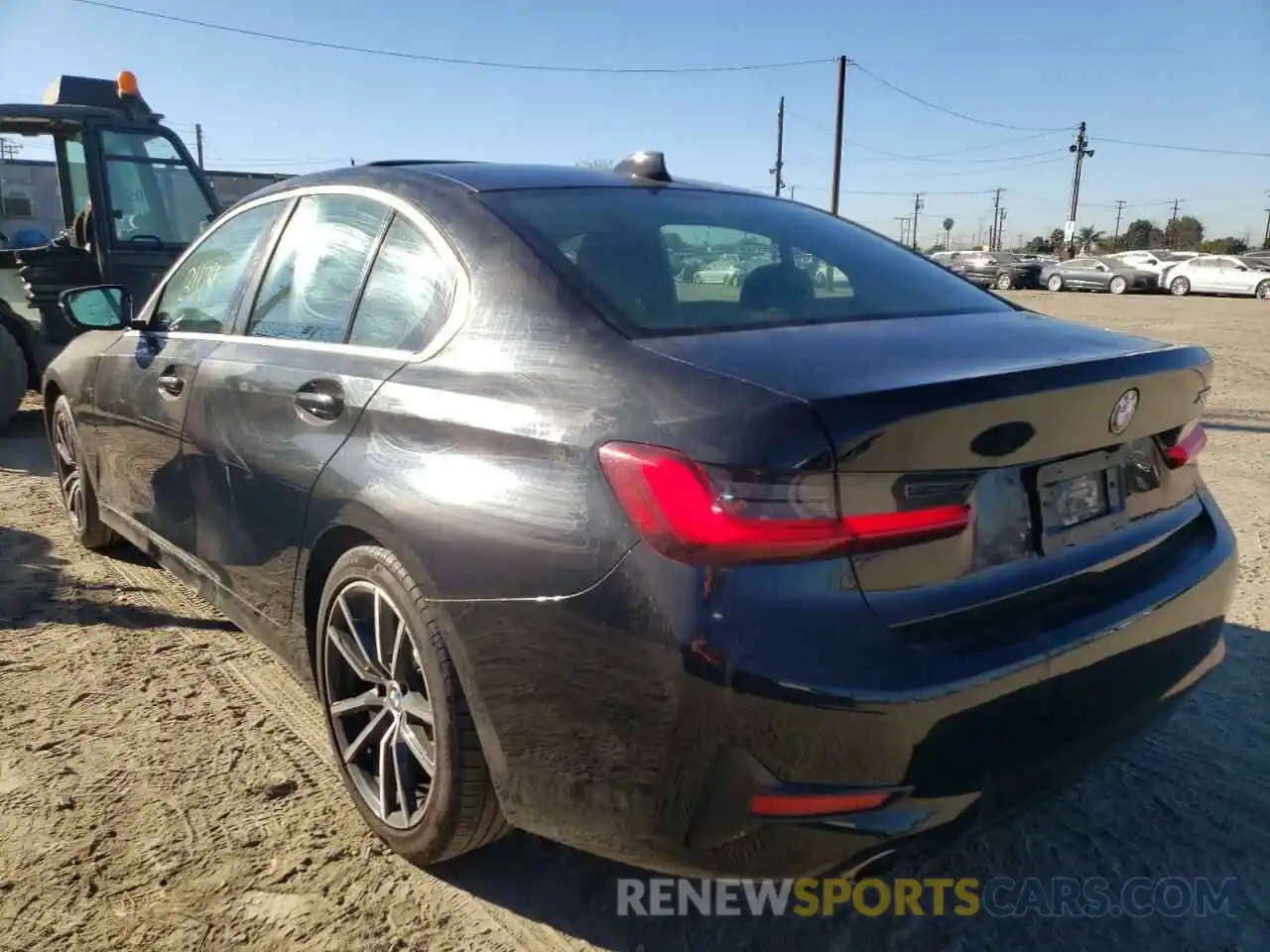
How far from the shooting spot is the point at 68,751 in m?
2.86

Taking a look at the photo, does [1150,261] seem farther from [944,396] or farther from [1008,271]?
[944,396]

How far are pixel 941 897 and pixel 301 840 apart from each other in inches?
61.5

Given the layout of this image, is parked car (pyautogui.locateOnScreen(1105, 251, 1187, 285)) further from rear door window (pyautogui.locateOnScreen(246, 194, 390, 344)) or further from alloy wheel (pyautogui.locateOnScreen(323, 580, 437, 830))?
alloy wheel (pyautogui.locateOnScreen(323, 580, 437, 830))

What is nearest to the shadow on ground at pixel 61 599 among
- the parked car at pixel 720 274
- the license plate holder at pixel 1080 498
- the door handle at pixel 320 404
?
the door handle at pixel 320 404

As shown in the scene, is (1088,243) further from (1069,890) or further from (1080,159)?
(1069,890)

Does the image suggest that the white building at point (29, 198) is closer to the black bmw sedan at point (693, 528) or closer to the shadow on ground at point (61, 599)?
the shadow on ground at point (61, 599)

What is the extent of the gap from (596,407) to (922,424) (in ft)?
1.93

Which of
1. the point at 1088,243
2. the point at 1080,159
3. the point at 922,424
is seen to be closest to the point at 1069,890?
the point at 922,424

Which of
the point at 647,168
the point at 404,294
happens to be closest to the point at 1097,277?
the point at 647,168

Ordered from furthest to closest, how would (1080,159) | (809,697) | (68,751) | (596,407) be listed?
(1080,159), (68,751), (596,407), (809,697)

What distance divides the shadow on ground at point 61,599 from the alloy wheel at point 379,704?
1509 mm

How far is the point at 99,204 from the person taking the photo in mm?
7152

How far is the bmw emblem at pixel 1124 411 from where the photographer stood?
6.35 feet

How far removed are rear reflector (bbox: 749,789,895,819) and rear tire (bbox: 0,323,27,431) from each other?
750 centimetres
